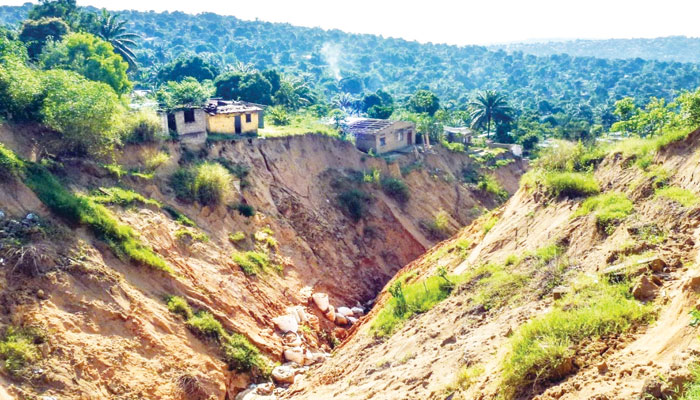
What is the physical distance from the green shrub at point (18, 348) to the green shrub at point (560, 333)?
32.5 feet

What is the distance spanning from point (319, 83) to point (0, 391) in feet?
303

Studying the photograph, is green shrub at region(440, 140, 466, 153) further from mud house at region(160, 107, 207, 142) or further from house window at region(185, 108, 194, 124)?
house window at region(185, 108, 194, 124)

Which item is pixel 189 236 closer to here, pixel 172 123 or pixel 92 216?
pixel 92 216

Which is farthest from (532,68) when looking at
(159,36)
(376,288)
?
(376,288)

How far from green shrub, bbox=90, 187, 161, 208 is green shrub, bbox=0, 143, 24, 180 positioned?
2277 mm

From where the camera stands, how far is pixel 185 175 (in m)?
22.3

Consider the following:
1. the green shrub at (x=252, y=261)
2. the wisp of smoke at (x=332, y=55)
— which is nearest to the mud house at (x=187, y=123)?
the green shrub at (x=252, y=261)

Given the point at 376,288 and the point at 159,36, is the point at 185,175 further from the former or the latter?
the point at 159,36

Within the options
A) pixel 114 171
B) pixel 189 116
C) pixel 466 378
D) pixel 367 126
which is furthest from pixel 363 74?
pixel 466 378

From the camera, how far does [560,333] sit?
327 inches

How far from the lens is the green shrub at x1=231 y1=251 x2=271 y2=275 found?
66.6ft

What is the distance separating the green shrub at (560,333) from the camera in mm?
7844

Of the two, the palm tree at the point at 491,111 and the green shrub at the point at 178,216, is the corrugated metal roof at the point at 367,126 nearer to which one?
the palm tree at the point at 491,111

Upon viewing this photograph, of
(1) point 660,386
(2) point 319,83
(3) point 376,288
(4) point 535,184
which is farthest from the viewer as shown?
(2) point 319,83
